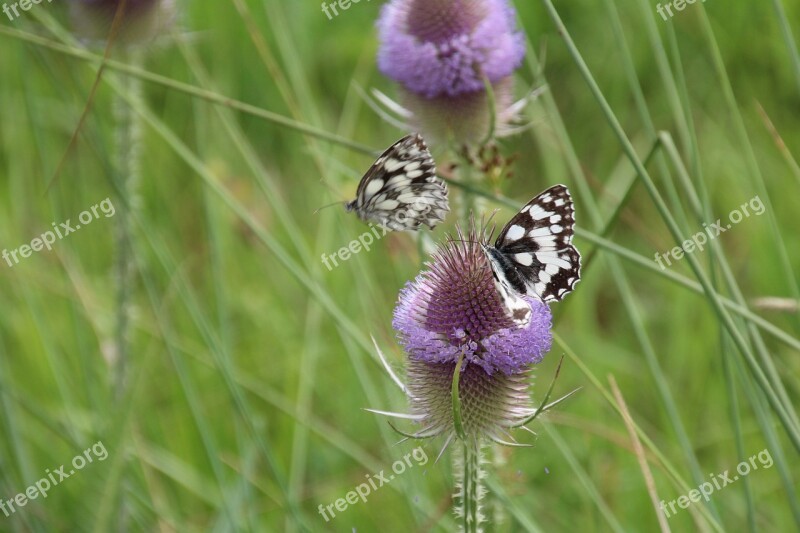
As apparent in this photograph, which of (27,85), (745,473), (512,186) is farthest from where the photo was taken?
(512,186)

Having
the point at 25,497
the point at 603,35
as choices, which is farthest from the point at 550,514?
the point at 603,35

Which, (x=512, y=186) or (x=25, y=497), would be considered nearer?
(x=25, y=497)

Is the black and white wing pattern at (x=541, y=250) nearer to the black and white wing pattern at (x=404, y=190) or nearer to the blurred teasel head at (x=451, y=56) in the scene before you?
the black and white wing pattern at (x=404, y=190)

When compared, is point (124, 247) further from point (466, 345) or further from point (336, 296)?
point (466, 345)

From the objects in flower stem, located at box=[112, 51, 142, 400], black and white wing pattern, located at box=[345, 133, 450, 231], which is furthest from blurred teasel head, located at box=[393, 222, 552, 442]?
flower stem, located at box=[112, 51, 142, 400]

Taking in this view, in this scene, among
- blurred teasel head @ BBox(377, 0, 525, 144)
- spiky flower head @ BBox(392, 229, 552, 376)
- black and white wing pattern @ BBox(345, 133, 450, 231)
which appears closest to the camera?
spiky flower head @ BBox(392, 229, 552, 376)

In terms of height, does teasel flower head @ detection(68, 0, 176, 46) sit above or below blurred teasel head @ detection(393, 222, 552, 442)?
above

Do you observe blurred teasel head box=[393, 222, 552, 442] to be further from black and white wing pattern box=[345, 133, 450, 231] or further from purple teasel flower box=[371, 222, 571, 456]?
black and white wing pattern box=[345, 133, 450, 231]

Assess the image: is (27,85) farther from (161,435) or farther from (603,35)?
(603,35)
